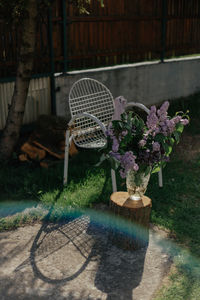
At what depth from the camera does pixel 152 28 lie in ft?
26.2

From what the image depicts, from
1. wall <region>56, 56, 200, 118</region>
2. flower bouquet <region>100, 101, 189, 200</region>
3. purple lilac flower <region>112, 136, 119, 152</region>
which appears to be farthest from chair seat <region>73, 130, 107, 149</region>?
wall <region>56, 56, 200, 118</region>

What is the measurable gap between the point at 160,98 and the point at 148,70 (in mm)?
703

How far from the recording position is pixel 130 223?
11.3ft

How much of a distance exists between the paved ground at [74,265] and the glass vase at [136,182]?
1.68ft

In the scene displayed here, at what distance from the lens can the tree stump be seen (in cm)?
343

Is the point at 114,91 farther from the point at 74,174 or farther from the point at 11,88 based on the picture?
the point at 74,174

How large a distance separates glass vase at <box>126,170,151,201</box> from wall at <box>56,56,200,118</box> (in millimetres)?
3044

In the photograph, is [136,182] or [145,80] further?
[145,80]

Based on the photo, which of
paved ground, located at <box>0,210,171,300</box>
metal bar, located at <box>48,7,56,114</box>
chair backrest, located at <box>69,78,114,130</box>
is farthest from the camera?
metal bar, located at <box>48,7,56,114</box>

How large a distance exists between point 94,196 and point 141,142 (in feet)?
4.73

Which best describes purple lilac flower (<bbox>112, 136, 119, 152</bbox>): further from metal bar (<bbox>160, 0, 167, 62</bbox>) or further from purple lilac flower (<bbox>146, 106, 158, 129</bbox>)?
metal bar (<bbox>160, 0, 167, 62</bbox>)

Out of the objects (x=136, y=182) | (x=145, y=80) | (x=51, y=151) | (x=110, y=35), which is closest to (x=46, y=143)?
(x=51, y=151)

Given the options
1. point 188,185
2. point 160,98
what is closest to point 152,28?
point 160,98

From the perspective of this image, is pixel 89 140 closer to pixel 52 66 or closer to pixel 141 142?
pixel 141 142
